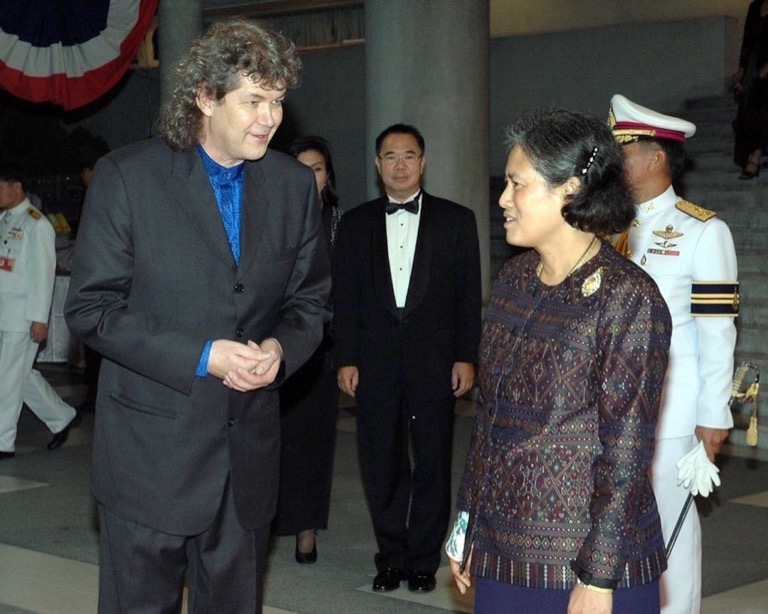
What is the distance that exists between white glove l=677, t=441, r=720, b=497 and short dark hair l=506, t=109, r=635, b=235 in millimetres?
1318

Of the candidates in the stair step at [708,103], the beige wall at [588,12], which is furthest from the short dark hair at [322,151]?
the beige wall at [588,12]

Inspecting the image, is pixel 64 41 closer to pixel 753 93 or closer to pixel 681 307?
pixel 753 93

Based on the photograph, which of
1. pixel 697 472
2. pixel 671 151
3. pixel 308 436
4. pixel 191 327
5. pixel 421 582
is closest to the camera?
pixel 191 327

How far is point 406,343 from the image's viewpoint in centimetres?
596

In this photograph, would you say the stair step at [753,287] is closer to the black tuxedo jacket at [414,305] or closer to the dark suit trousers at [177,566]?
the black tuxedo jacket at [414,305]

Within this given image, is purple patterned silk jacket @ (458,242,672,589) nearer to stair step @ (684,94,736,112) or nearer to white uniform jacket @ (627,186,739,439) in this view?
white uniform jacket @ (627,186,739,439)

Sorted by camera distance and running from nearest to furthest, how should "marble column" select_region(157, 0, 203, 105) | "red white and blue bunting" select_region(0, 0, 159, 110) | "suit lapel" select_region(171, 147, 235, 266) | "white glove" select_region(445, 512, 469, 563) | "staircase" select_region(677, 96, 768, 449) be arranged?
1. "white glove" select_region(445, 512, 469, 563)
2. "suit lapel" select_region(171, 147, 235, 266)
3. "staircase" select_region(677, 96, 768, 449)
4. "red white and blue bunting" select_region(0, 0, 159, 110)
5. "marble column" select_region(157, 0, 203, 105)

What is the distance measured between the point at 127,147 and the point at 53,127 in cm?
1783

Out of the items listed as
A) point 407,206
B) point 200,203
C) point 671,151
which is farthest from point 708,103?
point 200,203

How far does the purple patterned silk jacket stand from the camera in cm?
299

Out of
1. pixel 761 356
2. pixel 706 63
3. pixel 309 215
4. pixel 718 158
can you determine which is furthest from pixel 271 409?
pixel 706 63

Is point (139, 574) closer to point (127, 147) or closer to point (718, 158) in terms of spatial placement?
point (127, 147)

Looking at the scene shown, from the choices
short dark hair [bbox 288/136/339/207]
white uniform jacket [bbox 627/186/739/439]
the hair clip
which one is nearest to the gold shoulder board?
white uniform jacket [bbox 627/186/739/439]

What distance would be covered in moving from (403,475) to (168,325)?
2779 millimetres
